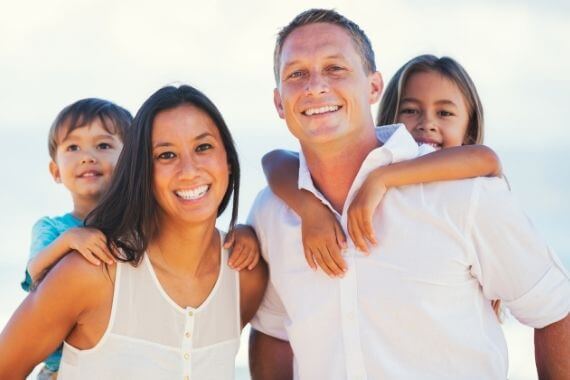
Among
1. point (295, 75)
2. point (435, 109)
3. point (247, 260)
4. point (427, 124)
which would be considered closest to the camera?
point (295, 75)

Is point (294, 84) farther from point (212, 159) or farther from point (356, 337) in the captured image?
point (356, 337)

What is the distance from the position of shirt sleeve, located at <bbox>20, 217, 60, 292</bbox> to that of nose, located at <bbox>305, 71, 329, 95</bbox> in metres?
1.58

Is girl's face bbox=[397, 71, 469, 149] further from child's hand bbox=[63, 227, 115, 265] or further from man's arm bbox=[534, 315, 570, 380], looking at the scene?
child's hand bbox=[63, 227, 115, 265]

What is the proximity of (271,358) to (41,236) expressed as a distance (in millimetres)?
1363

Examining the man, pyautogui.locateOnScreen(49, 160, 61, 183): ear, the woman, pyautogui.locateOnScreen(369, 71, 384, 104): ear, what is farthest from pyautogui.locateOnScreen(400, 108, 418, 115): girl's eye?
pyautogui.locateOnScreen(49, 160, 61, 183): ear

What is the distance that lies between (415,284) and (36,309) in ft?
4.66

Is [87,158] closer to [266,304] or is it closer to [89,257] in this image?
[89,257]

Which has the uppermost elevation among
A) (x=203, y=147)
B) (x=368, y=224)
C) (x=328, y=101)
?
(x=328, y=101)

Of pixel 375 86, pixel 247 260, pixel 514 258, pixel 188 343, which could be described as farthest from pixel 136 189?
pixel 514 258

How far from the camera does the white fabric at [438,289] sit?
2684mm

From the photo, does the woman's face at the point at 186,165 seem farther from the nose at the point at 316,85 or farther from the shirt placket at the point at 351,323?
the shirt placket at the point at 351,323

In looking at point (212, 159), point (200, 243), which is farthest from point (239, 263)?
point (212, 159)

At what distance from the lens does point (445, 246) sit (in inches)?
107

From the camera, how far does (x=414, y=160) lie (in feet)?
9.37
